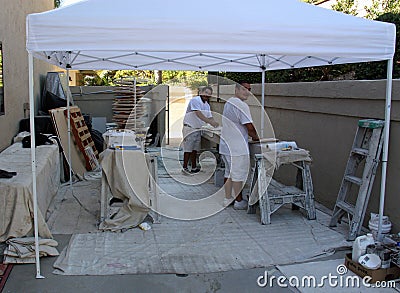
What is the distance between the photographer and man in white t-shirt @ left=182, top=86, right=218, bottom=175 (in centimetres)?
790

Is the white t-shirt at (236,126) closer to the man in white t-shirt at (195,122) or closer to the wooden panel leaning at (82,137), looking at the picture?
the man in white t-shirt at (195,122)

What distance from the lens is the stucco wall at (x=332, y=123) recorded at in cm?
460

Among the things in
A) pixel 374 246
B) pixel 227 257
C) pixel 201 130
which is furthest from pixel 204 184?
pixel 374 246

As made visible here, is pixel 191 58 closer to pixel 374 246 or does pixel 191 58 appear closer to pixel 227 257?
pixel 227 257

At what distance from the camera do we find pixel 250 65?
24.1 feet

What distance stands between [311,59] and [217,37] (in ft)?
9.56

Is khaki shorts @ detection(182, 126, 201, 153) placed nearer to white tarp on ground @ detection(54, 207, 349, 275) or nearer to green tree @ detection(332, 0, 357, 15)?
white tarp on ground @ detection(54, 207, 349, 275)

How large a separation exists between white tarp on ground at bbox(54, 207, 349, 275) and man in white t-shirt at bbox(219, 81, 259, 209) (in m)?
0.64

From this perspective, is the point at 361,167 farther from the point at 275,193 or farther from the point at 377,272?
the point at 377,272

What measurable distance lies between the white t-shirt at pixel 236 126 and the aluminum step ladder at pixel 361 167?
4.74 ft

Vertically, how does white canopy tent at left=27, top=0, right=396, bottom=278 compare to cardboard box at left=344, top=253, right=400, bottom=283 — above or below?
above

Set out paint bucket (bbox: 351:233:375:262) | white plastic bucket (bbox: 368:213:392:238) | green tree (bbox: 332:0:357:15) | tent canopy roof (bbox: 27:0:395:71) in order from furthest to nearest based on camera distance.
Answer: green tree (bbox: 332:0:357:15), white plastic bucket (bbox: 368:213:392:238), paint bucket (bbox: 351:233:375:262), tent canopy roof (bbox: 27:0:395:71)

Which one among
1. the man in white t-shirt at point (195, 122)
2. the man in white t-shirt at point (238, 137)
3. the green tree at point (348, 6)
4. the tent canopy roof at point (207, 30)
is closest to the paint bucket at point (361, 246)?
the tent canopy roof at point (207, 30)

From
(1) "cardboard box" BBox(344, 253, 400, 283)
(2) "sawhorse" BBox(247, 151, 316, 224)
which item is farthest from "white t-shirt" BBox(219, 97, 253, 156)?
(1) "cardboard box" BBox(344, 253, 400, 283)
